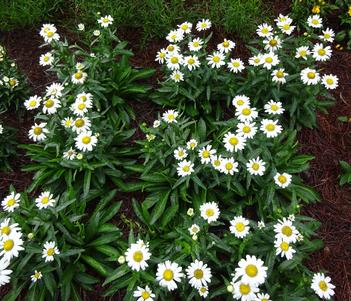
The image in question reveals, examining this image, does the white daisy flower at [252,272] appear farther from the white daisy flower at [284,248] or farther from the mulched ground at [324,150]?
the mulched ground at [324,150]

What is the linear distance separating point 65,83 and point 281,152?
6.64 ft

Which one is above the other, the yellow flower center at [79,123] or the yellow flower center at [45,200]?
the yellow flower center at [79,123]

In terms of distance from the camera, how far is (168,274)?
251 centimetres

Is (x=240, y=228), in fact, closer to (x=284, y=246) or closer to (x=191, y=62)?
(x=284, y=246)

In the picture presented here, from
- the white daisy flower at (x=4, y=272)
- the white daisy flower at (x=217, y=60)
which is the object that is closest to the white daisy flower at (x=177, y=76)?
the white daisy flower at (x=217, y=60)

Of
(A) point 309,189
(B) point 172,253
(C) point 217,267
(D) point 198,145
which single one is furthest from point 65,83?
(A) point 309,189

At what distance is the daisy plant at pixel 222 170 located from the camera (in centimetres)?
300

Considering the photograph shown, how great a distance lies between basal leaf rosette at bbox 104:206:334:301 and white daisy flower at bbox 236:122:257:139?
0.65 metres

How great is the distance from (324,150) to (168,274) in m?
2.01

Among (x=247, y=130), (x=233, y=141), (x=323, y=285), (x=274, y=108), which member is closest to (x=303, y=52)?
(x=274, y=108)

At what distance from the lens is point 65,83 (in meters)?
3.50

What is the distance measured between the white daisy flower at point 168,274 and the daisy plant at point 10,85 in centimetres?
231

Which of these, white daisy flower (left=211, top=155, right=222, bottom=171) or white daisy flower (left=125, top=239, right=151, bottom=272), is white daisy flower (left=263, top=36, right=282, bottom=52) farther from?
white daisy flower (left=125, top=239, right=151, bottom=272)

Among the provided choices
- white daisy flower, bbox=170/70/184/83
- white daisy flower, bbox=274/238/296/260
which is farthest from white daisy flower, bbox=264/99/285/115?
white daisy flower, bbox=274/238/296/260
